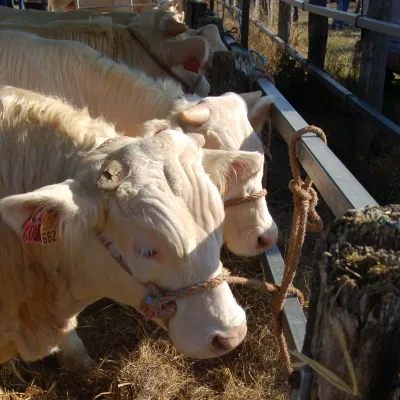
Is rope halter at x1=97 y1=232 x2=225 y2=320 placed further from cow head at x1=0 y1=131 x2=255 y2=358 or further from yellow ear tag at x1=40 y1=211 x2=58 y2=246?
yellow ear tag at x1=40 y1=211 x2=58 y2=246

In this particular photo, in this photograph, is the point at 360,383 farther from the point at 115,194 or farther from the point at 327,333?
the point at 115,194

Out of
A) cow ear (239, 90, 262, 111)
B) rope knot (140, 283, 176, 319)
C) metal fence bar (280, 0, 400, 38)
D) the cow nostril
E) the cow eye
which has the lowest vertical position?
the cow nostril

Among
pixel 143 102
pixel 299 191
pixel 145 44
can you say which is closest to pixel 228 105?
A: pixel 143 102

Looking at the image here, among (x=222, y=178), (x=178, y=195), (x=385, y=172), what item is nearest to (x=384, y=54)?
(x=385, y=172)

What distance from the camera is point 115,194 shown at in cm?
192

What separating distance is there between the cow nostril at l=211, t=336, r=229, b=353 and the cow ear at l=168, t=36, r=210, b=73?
10.5 feet

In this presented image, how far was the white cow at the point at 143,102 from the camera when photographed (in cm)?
305

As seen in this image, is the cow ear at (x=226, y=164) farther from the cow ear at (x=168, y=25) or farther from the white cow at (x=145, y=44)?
the cow ear at (x=168, y=25)

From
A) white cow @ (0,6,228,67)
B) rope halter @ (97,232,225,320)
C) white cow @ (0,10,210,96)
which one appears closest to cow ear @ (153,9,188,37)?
white cow @ (0,10,210,96)

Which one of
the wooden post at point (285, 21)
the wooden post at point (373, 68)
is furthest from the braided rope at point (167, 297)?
the wooden post at point (285, 21)

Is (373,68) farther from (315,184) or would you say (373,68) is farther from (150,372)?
(150,372)

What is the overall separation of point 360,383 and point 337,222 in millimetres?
344

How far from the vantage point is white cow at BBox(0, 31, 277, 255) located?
3049 mm

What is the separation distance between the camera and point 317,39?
623cm
